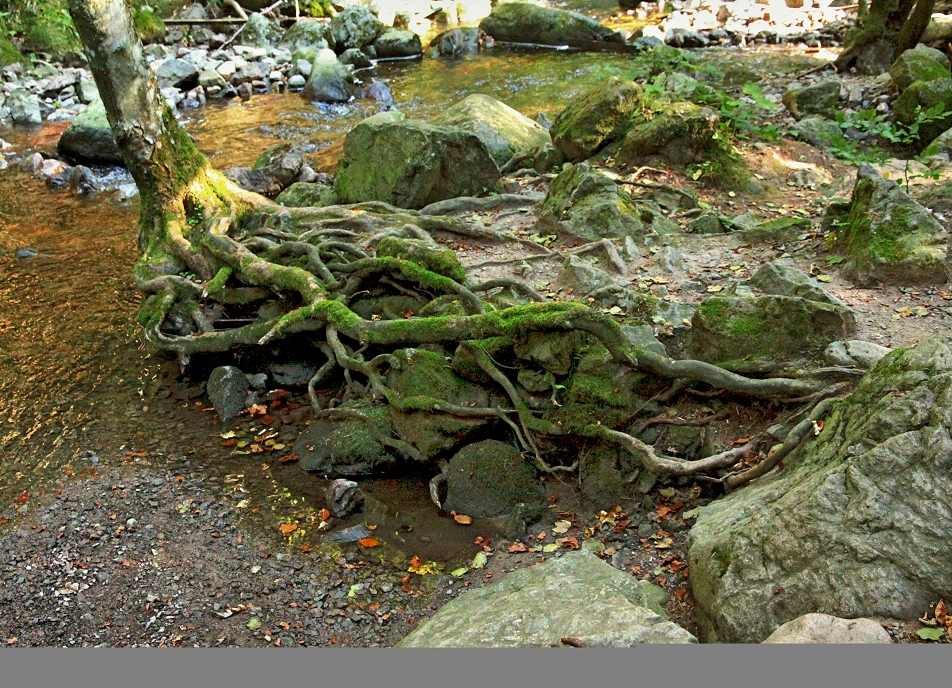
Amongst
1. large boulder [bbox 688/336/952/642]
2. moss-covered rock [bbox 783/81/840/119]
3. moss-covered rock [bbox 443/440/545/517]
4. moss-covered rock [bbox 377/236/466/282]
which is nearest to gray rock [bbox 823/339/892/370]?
large boulder [bbox 688/336/952/642]

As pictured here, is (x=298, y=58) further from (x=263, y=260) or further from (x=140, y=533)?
(x=140, y=533)

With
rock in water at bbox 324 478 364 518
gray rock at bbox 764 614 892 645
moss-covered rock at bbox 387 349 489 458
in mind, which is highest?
gray rock at bbox 764 614 892 645

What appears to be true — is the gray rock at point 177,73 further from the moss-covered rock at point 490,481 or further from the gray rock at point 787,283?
the gray rock at point 787,283

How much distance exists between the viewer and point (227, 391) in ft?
26.2

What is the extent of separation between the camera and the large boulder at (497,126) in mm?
12273

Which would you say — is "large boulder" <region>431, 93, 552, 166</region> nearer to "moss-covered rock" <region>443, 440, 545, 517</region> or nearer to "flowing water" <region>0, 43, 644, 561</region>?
"flowing water" <region>0, 43, 644, 561</region>

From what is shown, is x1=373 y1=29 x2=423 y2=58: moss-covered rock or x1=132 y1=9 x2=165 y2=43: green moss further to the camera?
x1=373 y1=29 x2=423 y2=58: moss-covered rock

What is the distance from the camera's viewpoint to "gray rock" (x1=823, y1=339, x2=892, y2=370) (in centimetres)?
570

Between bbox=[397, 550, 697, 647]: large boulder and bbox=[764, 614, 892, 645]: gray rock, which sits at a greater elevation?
bbox=[764, 614, 892, 645]: gray rock

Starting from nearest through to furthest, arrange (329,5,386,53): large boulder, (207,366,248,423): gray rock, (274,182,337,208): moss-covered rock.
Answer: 1. (207,366,248,423): gray rock
2. (274,182,337,208): moss-covered rock
3. (329,5,386,53): large boulder

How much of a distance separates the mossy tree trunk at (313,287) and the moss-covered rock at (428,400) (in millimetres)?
49

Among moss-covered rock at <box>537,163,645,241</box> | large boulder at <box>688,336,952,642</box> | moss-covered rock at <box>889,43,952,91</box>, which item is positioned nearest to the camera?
large boulder at <box>688,336,952,642</box>

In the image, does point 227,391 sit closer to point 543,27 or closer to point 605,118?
point 605,118

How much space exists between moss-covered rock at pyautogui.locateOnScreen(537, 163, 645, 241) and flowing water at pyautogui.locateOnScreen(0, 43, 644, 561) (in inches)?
146
